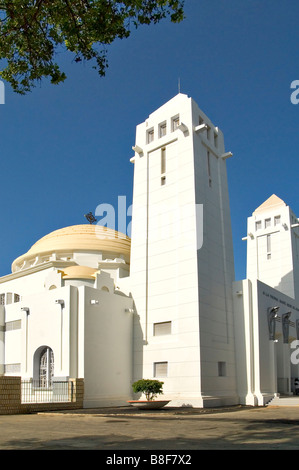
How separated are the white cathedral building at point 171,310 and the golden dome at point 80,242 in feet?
14.9

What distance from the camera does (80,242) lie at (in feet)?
117

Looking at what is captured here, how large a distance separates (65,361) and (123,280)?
8.67m

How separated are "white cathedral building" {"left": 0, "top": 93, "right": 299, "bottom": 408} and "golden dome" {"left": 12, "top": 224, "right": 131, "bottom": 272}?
178 inches

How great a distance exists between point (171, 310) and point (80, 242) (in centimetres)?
1266

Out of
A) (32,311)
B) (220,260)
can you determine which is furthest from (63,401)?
(220,260)

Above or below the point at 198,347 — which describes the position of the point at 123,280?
above

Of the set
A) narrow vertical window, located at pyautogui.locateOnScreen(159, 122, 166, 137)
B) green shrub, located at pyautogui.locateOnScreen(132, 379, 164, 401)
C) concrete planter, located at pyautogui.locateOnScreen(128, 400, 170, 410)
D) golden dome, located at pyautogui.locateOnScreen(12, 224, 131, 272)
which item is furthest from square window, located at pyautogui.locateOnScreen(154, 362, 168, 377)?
narrow vertical window, located at pyautogui.locateOnScreen(159, 122, 166, 137)

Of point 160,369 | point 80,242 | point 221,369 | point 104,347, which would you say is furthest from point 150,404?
point 80,242

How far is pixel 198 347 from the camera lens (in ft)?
77.5

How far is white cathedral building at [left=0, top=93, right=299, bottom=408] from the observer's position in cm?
2388

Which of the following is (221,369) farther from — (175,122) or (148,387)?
(175,122)

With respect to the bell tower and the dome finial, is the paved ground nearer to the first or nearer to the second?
the bell tower

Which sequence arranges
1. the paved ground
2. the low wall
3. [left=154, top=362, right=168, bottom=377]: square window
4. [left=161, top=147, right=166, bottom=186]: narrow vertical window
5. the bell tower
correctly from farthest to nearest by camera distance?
[left=161, top=147, right=166, bottom=186]: narrow vertical window < [left=154, top=362, right=168, bottom=377]: square window < the bell tower < the low wall < the paved ground
